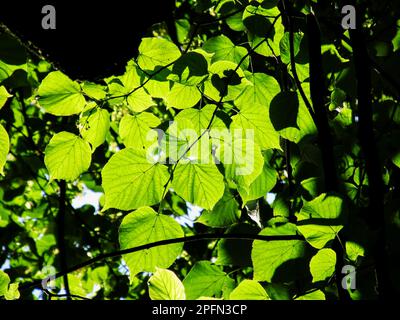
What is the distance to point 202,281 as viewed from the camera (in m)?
1.14

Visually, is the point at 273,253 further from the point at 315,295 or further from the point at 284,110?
the point at 284,110

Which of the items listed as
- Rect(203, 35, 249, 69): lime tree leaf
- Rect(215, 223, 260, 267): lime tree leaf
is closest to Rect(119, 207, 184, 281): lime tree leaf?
Rect(215, 223, 260, 267): lime tree leaf

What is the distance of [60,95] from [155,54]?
266 mm

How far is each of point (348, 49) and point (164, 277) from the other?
0.86 metres

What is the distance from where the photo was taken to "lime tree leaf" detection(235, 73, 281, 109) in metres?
1.16

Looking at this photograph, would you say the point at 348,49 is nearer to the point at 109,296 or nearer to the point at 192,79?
the point at 192,79

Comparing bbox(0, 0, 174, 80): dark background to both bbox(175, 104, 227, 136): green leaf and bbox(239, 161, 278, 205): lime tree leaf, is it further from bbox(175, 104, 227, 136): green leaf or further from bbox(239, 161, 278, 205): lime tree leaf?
bbox(239, 161, 278, 205): lime tree leaf

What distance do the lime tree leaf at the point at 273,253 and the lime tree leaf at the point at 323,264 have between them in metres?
0.08

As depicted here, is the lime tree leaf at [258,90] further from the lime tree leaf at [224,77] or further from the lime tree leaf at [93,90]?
the lime tree leaf at [93,90]

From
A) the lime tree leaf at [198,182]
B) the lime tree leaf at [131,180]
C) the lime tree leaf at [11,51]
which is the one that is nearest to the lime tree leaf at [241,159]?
the lime tree leaf at [198,182]

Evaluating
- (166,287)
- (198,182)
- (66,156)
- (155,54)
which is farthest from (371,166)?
(66,156)

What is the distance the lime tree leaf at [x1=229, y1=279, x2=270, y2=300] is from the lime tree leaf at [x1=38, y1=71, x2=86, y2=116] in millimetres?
607

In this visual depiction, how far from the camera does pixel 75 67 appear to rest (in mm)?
933
